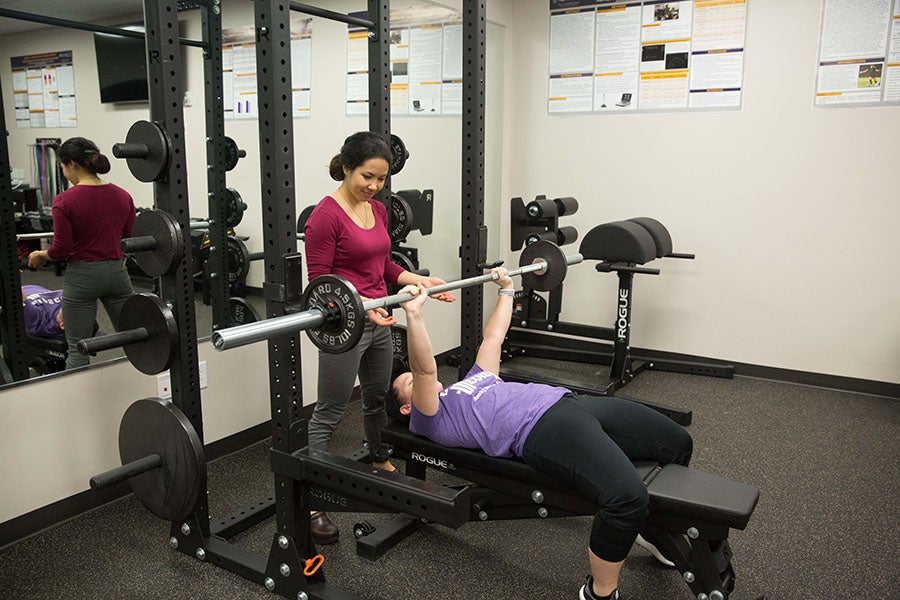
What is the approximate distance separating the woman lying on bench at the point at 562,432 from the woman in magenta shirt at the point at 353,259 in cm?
21

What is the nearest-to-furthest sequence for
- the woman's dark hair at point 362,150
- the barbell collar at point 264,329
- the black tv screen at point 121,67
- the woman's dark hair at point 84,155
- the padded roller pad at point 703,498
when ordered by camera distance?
the barbell collar at point 264,329, the padded roller pad at point 703,498, the woman's dark hair at point 362,150, the woman's dark hair at point 84,155, the black tv screen at point 121,67

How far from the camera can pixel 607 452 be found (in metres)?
2.01

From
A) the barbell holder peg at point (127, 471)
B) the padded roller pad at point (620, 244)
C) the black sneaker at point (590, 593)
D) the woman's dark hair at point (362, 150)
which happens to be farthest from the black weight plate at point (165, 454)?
the padded roller pad at point (620, 244)

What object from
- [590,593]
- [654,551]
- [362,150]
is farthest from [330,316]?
[654,551]

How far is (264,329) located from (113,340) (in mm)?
725

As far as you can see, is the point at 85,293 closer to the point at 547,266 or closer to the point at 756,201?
the point at 547,266

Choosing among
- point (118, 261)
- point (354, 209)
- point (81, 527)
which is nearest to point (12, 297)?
point (118, 261)

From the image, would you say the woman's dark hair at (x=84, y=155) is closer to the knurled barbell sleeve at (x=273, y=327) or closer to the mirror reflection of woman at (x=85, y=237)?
the mirror reflection of woman at (x=85, y=237)

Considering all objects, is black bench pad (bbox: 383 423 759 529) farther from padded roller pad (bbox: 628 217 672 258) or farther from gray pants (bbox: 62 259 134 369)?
padded roller pad (bbox: 628 217 672 258)

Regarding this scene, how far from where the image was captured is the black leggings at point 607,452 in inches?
76.0

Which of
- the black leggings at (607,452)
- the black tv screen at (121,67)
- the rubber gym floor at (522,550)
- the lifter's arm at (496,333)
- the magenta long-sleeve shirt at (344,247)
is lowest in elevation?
Result: the rubber gym floor at (522,550)

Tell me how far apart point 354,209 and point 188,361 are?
0.71 metres

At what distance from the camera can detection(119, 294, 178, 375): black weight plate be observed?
84.2 inches

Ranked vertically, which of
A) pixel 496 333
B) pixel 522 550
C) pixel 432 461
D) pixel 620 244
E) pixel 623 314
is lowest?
pixel 522 550
